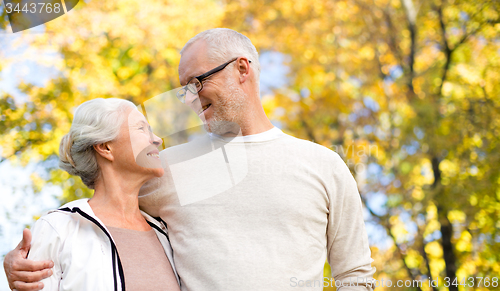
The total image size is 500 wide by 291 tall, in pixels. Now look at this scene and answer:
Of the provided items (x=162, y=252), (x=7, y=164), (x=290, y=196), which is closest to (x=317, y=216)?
(x=290, y=196)

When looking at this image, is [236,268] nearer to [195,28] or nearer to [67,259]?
[67,259]

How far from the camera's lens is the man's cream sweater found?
1.35 meters

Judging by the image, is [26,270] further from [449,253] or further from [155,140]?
[449,253]

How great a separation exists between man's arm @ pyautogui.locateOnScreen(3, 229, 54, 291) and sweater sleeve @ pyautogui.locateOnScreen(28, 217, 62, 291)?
0.08 feet

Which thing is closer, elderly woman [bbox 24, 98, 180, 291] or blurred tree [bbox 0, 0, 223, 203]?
elderly woman [bbox 24, 98, 180, 291]

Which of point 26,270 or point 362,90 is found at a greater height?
point 26,270

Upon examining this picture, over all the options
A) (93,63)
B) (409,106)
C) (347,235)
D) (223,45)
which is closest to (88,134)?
(223,45)

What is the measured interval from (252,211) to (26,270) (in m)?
0.75

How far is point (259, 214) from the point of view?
1413mm

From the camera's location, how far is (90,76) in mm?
5359

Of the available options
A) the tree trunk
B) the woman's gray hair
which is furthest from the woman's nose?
the tree trunk

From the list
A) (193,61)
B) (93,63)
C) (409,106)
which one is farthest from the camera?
(93,63)

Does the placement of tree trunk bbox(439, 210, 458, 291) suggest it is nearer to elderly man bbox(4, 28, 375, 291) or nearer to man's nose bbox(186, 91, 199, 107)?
elderly man bbox(4, 28, 375, 291)

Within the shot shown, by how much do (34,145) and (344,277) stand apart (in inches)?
158
